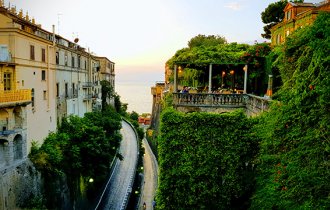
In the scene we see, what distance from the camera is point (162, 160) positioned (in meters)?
15.1

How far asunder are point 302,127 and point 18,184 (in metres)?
21.7

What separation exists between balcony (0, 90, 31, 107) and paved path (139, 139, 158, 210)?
18935 millimetres

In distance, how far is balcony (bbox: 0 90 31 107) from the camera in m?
22.8

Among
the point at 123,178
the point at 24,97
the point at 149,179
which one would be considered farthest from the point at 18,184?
the point at 149,179

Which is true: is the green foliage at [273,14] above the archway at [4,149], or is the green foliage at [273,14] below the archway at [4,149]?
above

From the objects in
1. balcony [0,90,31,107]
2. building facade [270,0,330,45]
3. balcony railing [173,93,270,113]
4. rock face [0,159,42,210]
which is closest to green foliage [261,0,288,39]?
building facade [270,0,330,45]

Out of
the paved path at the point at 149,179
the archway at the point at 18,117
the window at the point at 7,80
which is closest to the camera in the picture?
the window at the point at 7,80

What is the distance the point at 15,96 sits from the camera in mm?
24047

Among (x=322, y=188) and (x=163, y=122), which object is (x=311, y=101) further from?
(x=163, y=122)

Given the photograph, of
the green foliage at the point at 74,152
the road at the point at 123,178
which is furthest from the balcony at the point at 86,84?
the road at the point at 123,178

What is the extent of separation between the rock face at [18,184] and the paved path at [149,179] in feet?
48.2

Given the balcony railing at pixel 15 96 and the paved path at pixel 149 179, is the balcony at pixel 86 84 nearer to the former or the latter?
the paved path at pixel 149 179

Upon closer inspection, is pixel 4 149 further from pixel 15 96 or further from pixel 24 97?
pixel 24 97

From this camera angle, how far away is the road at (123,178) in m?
35.3
